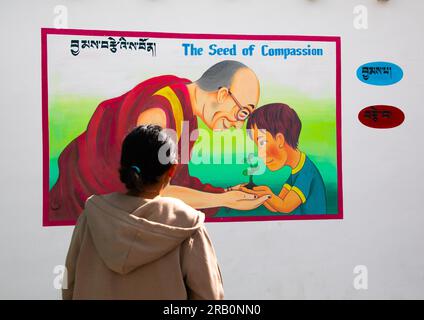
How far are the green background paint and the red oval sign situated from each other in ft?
0.67

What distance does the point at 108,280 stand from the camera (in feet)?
6.04

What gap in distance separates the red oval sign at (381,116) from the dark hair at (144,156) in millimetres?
2101

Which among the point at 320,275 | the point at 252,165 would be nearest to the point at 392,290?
the point at 320,275

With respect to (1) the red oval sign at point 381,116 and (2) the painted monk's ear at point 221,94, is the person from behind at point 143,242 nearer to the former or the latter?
(2) the painted monk's ear at point 221,94

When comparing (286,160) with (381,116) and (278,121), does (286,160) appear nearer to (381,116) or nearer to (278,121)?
(278,121)

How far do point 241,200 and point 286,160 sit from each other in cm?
39

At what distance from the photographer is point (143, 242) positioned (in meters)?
1.81

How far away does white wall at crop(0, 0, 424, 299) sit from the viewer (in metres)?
3.18

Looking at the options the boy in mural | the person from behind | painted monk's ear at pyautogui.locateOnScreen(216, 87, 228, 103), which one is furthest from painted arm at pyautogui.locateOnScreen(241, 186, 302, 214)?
the person from behind

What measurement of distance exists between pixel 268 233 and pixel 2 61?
184 centimetres

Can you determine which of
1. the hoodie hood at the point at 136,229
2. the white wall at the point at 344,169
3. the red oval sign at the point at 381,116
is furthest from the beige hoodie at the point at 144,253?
the red oval sign at the point at 381,116

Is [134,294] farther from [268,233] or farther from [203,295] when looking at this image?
[268,233]

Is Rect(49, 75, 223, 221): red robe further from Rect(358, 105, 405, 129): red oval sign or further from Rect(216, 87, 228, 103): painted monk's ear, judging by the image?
Rect(358, 105, 405, 129): red oval sign

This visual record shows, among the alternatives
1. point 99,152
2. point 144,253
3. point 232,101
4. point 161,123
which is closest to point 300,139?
point 232,101
